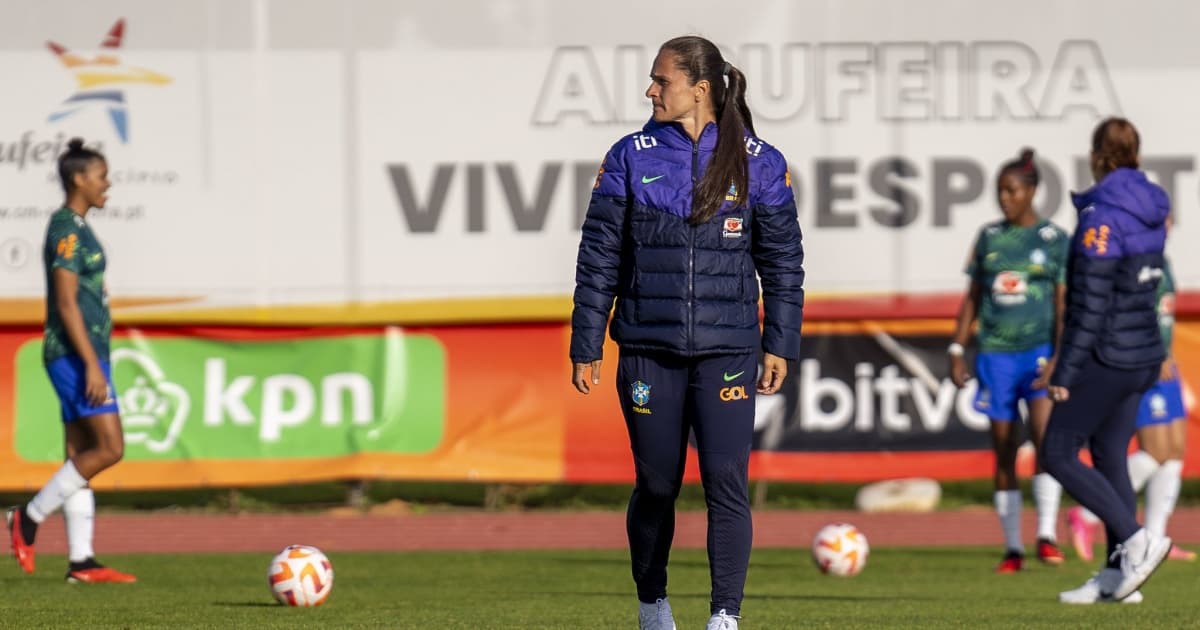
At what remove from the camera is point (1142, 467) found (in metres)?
12.9

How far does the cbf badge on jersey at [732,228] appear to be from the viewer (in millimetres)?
7246

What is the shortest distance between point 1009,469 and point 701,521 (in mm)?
3698

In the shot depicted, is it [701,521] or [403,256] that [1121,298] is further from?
[403,256]

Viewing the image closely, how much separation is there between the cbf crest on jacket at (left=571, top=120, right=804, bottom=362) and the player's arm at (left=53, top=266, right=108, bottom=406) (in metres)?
4.62

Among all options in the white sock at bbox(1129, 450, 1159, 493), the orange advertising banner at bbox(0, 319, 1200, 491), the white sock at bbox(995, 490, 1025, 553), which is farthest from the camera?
the orange advertising banner at bbox(0, 319, 1200, 491)

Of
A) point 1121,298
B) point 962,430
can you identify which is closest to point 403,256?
point 962,430

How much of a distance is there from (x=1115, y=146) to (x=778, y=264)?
124 inches

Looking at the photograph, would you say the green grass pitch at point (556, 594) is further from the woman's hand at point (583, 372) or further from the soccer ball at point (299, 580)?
the woman's hand at point (583, 372)

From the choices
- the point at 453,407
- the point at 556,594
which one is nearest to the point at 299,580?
the point at 556,594

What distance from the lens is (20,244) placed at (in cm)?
1619

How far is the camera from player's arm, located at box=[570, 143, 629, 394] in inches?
285

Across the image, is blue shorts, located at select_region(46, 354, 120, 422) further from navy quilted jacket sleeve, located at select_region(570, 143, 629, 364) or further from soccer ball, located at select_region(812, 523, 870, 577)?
navy quilted jacket sleeve, located at select_region(570, 143, 629, 364)

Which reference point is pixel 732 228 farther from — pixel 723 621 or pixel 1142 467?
pixel 1142 467

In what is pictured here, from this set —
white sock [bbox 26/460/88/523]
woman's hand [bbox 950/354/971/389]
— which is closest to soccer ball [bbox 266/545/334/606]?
white sock [bbox 26/460/88/523]
